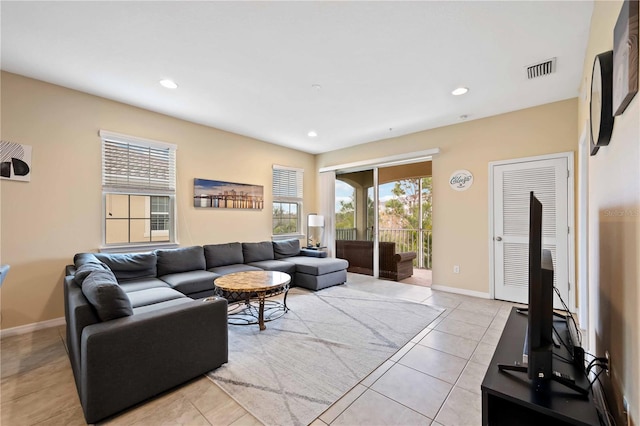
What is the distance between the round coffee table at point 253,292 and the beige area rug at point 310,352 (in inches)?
6.7

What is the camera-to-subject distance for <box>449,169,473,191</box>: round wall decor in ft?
14.0

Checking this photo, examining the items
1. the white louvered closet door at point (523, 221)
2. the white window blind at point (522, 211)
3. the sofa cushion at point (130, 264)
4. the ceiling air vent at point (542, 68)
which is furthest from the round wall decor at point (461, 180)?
the sofa cushion at point (130, 264)

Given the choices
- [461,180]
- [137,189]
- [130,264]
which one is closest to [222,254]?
[130,264]

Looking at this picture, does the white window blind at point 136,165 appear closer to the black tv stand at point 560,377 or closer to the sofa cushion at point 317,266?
the sofa cushion at point 317,266

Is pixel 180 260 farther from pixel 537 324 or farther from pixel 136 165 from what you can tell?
pixel 537 324

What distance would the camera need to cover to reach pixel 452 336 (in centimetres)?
280

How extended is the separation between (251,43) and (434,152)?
133 inches

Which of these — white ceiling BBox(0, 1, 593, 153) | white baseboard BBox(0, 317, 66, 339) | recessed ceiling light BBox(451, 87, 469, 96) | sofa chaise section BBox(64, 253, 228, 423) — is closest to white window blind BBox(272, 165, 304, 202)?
white ceiling BBox(0, 1, 593, 153)

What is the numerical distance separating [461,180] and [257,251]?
3651 millimetres

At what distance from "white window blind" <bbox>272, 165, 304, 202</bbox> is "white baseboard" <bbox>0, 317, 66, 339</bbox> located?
12.0 feet

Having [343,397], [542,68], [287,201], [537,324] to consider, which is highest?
[542,68]

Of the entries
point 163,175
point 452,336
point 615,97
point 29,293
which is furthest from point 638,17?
point 29,293

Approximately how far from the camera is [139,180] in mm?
3855

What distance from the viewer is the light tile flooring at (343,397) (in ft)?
5.45
